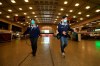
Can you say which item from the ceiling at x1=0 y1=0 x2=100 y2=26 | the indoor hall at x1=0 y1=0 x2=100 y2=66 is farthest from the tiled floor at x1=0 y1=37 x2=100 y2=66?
the ceiling at x1=0 y1=0 x2=100 y2=26

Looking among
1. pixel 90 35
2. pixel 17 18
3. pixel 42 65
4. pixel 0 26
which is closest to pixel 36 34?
pixel 42 65

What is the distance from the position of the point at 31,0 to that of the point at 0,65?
1349 centimetres

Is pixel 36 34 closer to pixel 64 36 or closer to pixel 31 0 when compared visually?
pixel 64 36

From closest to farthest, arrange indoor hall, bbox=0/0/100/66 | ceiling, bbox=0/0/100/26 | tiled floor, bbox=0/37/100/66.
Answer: tiled floor, bbox=0/37/100/66, indoor hall, bbox=0/0/100/66, ceiling, bbox=0/0/100/26

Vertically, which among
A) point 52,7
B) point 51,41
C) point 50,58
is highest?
point 52,7

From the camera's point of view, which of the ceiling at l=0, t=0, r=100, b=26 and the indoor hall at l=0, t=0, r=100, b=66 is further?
the ceiling at l=0, t=0, r=100, b=26

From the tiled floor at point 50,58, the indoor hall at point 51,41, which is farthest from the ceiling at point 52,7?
the tiled floor at point 50,58

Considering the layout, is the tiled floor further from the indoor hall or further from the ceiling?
the ceiling

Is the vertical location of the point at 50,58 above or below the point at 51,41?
above

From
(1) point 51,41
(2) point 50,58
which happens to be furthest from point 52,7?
(2) point 50,58

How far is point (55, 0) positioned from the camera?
16078 millimetres

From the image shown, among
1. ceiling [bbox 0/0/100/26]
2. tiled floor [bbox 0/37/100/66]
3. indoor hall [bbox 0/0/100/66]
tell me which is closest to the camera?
tiled floor [bbox 0/37/100/66]

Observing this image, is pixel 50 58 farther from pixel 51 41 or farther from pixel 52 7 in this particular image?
pixel 52 7

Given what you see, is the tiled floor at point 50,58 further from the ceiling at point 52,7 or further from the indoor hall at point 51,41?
the ceiling at point 52,7
